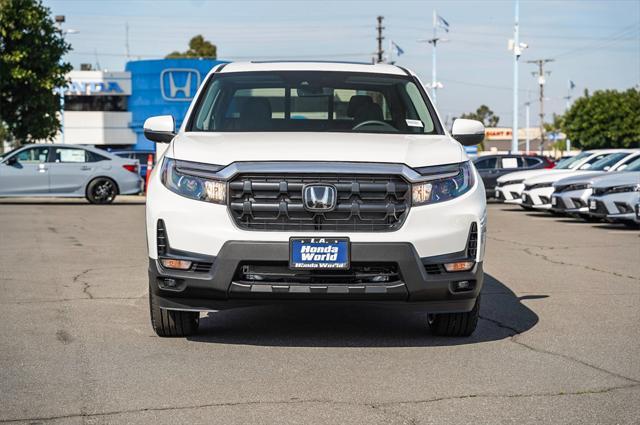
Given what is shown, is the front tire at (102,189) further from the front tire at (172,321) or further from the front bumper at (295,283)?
the front bumper at (295,283)

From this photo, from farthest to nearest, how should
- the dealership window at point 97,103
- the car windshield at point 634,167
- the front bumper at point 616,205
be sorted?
the dealership window at point 97,103 → the car windshield at point 634,167 → the front bumper at point 616,205

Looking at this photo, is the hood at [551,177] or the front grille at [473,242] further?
the hood at [551,177]

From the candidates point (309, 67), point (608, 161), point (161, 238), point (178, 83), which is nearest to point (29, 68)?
point (178, 83)

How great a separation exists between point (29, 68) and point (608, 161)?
22631 millimetres

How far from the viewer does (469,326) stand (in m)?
7.17

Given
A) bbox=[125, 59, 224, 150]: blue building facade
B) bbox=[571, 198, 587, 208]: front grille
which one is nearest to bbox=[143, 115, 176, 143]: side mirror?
bbox=[571, 198, 587, 208]: front grille

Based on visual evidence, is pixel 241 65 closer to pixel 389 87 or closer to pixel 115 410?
pixel 389 87

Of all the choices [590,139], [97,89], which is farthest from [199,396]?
[590,139]

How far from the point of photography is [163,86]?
190 feet

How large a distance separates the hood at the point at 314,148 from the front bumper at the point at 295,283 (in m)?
0.57

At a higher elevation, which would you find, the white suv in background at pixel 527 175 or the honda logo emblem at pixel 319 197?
the honda logo emblem at pixel 319 197

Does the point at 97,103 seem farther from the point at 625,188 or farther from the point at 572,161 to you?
the point at 625,188

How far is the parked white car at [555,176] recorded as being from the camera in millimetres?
23500

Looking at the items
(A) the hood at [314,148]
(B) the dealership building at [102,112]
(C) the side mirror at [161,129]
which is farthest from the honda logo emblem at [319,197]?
(B) the dealership building at [102,112]
